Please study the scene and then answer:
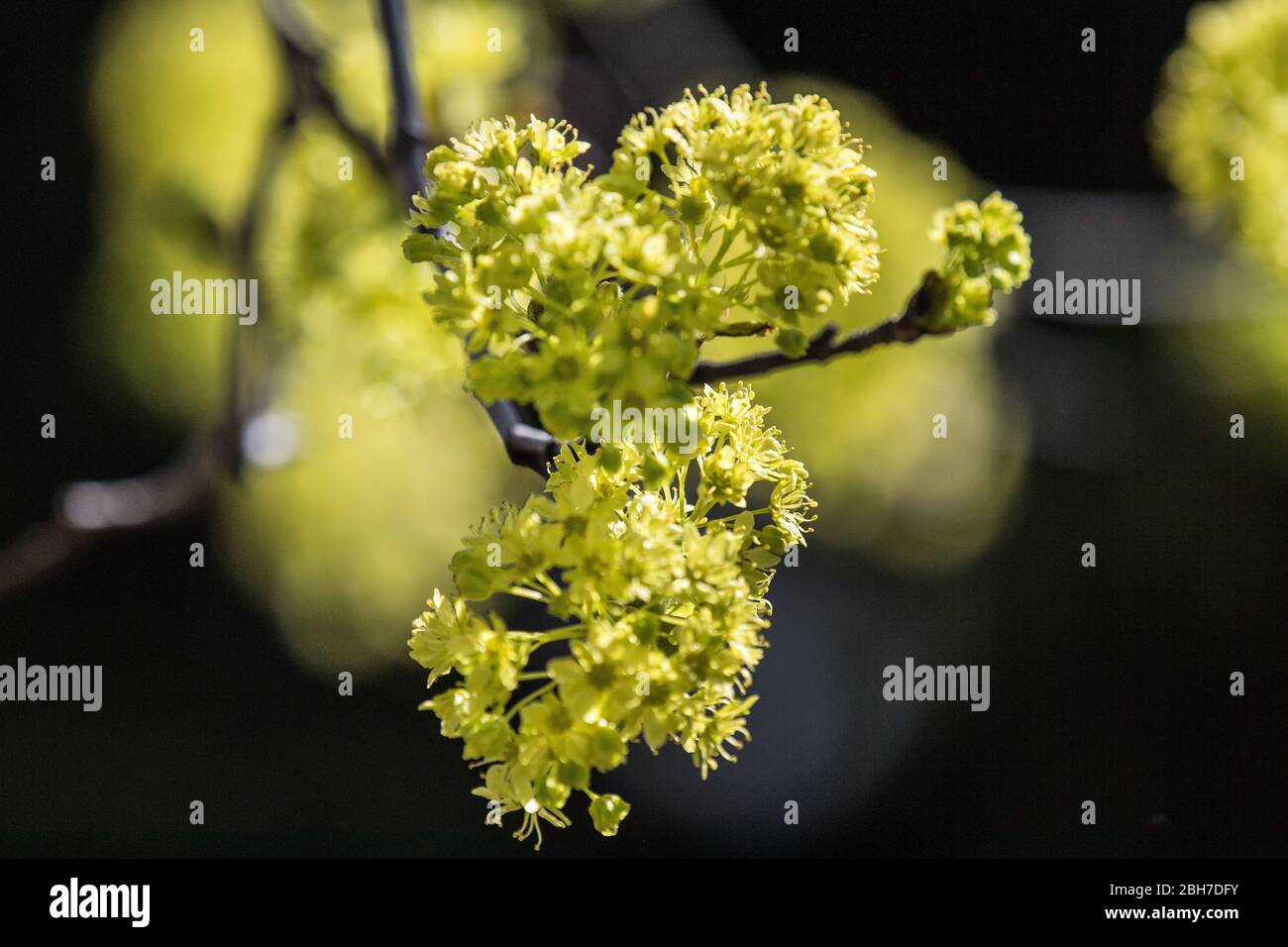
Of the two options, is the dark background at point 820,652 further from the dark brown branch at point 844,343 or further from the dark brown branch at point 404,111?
the dark brown branch at point 844,343

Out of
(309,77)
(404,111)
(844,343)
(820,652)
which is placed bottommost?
(820,652)

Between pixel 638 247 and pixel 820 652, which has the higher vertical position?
pixel 638 247

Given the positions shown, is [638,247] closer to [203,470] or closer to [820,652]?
[203,470]

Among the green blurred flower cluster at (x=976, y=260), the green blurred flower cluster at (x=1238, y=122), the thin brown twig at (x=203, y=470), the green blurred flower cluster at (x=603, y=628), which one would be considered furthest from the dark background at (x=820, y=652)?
the green blurred flower cluster at (x=976, y=260)

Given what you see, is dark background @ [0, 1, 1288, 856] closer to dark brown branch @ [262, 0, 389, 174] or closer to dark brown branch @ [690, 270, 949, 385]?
dark brown branch @ [262, 0, 389, 174]

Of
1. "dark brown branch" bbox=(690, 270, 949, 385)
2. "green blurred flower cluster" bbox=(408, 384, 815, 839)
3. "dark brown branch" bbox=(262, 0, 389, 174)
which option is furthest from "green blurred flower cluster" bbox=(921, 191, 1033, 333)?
"dark brown branch" bbox=(262, 0, 389, 174)

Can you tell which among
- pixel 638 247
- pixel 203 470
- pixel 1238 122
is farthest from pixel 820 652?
pixel 638 247
